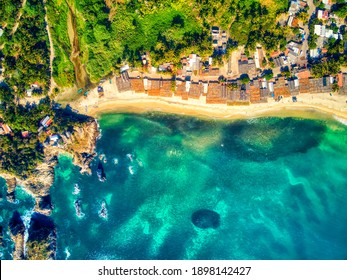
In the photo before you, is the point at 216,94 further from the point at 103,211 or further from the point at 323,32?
the point at 103,211

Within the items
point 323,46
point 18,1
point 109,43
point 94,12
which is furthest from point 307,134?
point 18,1

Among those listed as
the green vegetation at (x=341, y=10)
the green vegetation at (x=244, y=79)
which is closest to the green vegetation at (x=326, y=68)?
the green vegetation at (x=341, y=10)

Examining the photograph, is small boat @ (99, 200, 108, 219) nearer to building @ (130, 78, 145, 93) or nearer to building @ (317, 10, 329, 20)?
building @ (130, 78, 145, 93)

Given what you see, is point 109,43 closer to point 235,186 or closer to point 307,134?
point 235,186

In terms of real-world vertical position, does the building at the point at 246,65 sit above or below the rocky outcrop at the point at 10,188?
above

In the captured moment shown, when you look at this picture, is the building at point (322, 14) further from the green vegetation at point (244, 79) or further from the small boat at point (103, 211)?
the small boat at point (103, 211)

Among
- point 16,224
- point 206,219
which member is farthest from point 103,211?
point 206,219

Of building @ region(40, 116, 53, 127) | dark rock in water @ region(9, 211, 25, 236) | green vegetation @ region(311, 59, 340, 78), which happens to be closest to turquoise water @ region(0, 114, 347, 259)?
dark rock in water @ region(9, 211, 25, 236)
